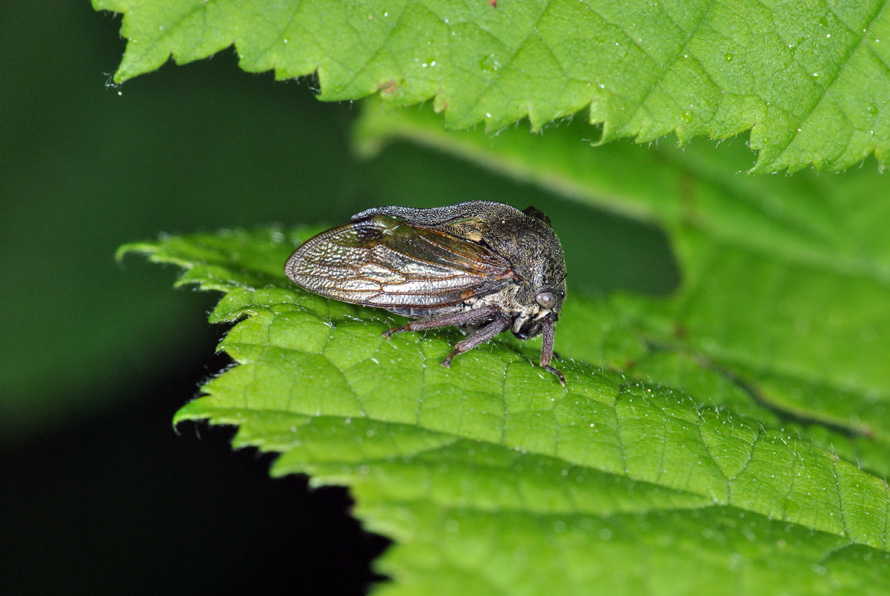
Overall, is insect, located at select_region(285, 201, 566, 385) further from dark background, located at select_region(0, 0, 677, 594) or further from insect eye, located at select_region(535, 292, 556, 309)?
dark background, located at select_region(0, 0, 677, 594)

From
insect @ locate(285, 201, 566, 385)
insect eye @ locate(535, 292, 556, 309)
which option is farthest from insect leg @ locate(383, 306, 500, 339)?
insect eye @ locate(535, 292, 556, 309)

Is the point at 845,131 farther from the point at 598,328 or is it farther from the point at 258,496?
the point at 258,496

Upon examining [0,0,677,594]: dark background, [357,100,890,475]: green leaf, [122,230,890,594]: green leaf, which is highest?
[357,100,890,475]: green leaf

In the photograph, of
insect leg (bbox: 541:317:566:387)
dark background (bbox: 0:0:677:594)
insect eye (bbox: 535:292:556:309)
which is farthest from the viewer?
dark background (bbox: 0:0:677:594)

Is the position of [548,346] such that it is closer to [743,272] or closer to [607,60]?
[607,60]

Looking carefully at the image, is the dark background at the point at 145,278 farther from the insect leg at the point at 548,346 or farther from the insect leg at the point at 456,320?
the insect leg at the point at 548,346

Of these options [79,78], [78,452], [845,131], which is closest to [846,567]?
[845,131]

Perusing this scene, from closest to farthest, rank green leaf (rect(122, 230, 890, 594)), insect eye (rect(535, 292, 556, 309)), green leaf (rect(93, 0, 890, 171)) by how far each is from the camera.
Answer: green leaf (rect(122, 230, 890, 594)) < green leaf (rect(93, 0, 890, 171)) < insect eye (rect(535, 292, 556, 309))
